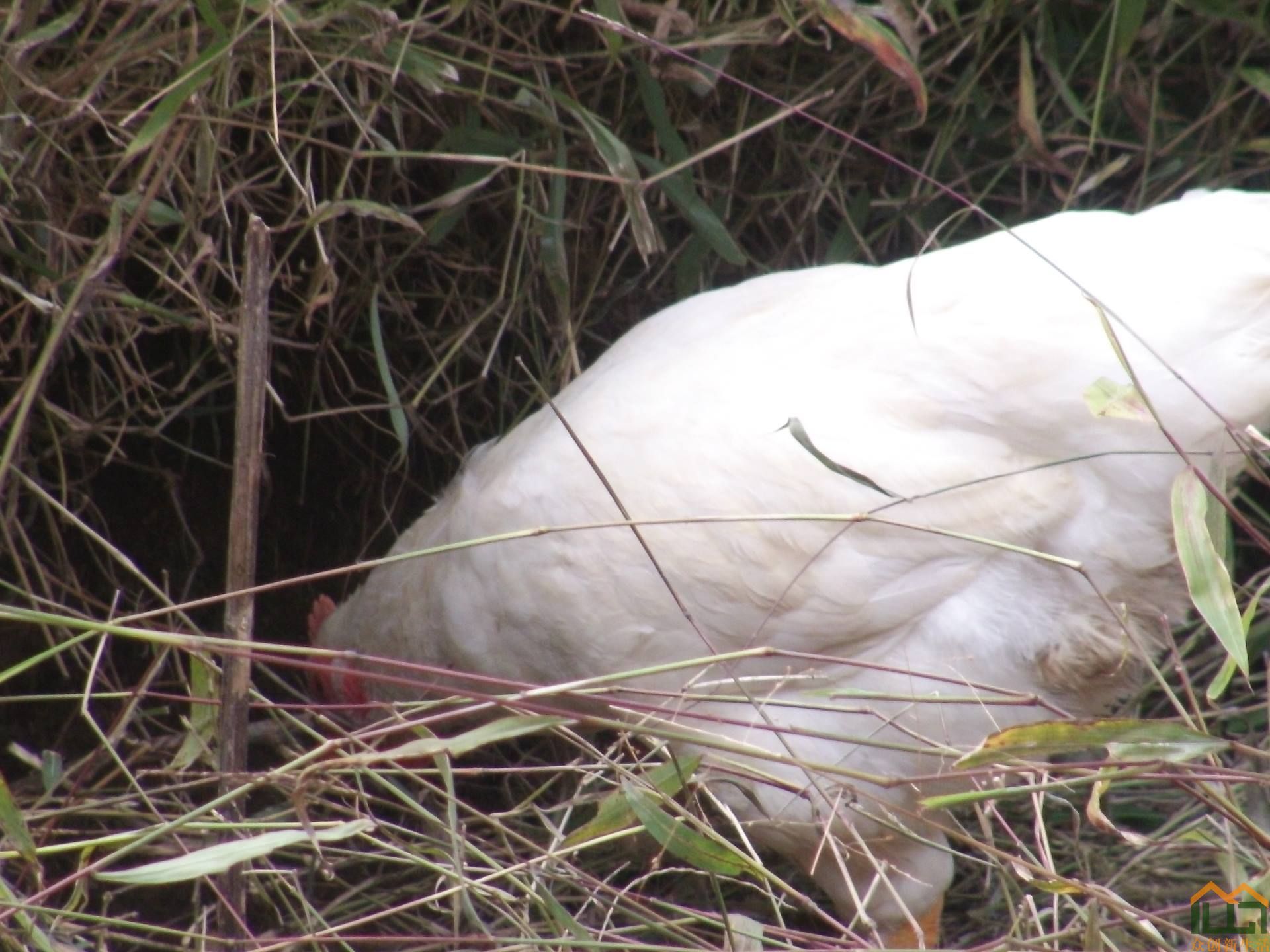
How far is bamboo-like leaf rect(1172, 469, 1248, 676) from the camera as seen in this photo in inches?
40.6

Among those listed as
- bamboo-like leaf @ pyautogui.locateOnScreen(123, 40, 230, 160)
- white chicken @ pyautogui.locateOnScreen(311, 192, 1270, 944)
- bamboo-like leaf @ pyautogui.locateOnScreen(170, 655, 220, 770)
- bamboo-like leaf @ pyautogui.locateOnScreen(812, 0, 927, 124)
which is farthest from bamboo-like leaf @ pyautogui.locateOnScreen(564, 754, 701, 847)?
bamboo-like leaf @ pyautogui.locateOnScreen(123, 40, 230, 160)

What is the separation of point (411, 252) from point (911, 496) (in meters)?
0.97

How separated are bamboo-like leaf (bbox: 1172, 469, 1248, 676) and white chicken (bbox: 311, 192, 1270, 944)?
0.29 metres

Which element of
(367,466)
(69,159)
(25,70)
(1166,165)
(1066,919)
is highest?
(25,70)

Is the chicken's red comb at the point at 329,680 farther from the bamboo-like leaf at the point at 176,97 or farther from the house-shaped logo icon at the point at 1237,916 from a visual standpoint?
the house-shaped logo icon at the point at 1237,916

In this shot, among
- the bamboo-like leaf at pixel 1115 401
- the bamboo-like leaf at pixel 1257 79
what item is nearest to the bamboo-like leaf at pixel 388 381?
the bamboo-like leaf at pixel 1115 401

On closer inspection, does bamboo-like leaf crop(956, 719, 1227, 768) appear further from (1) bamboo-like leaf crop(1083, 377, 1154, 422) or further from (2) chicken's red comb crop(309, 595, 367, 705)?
(2) chicken's red comb crop(309, 595, 367, 705)

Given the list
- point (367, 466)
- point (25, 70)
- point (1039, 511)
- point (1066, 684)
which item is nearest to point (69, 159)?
point (25, 70)

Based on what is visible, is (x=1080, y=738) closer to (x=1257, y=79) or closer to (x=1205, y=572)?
(x=1205, y=572)

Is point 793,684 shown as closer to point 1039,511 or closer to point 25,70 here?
point 1039,511

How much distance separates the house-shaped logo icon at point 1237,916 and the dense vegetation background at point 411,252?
9.6 inches

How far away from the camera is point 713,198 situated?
7.09 ft

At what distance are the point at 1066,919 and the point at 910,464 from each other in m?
0.74

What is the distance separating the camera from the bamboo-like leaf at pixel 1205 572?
1.03 meters
